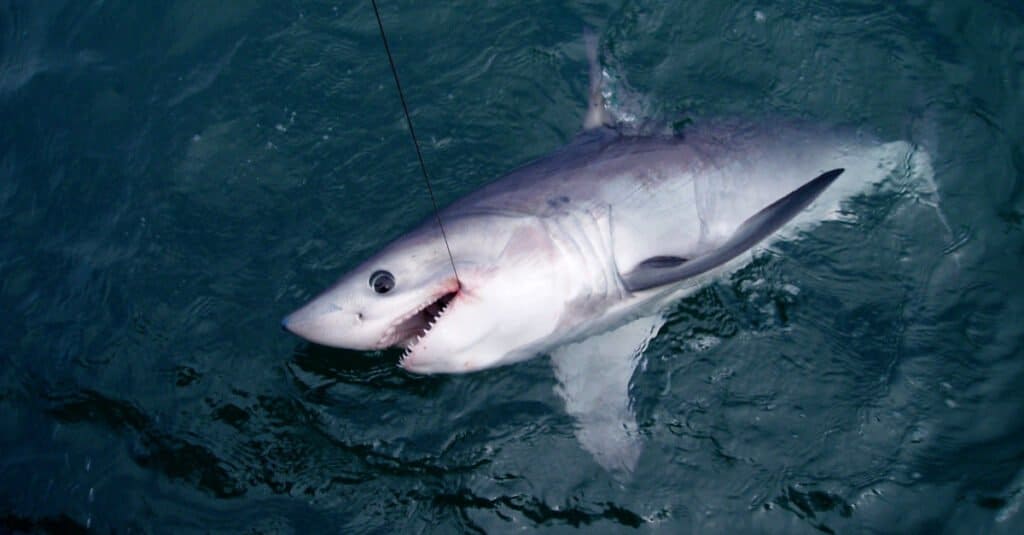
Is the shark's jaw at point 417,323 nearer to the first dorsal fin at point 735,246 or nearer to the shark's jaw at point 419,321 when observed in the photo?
the shark's jaw at point 419,321

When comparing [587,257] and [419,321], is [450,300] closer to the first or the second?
[419,321]

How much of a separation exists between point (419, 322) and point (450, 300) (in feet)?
0.84

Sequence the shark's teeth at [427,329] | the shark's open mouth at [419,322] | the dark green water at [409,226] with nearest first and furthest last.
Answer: the shark's teeth at [427,329] < the shark's open mouth at [419,322] < the dark green water at [409,226]

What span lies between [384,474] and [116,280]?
234 cm

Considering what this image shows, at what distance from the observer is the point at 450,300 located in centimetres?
348

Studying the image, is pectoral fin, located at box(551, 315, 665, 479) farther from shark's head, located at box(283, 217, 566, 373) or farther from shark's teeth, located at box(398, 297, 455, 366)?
shark's teeth, located at box(398, 297, 455, 366)

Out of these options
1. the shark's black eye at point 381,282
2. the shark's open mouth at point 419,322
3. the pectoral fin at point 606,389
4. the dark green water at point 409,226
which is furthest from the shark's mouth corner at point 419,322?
the pectoral fin at point 606,389

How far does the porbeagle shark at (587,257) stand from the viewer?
346 cm

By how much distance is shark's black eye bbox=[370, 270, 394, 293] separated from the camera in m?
3.44

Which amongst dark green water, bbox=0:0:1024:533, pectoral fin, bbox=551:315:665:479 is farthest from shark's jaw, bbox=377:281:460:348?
pectoral fin, bbox=551:315:665:479

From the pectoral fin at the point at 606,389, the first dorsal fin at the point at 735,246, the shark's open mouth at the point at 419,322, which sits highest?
the first dorsal fin at the point at 735,246

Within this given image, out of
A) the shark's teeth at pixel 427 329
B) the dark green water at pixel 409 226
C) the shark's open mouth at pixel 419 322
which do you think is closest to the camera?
the shark's teeth at pixel 427 329

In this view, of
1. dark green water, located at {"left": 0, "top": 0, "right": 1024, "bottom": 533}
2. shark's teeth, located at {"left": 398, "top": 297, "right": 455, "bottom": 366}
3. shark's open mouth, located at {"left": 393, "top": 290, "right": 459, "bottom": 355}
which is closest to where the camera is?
shark's teeth, located at {"left": 398, "top": 297, "right": 455, "bottom": 366}

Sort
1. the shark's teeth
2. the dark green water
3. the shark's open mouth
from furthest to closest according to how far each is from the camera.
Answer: the dark green water → the shark's open mouth → the shark's teeth
